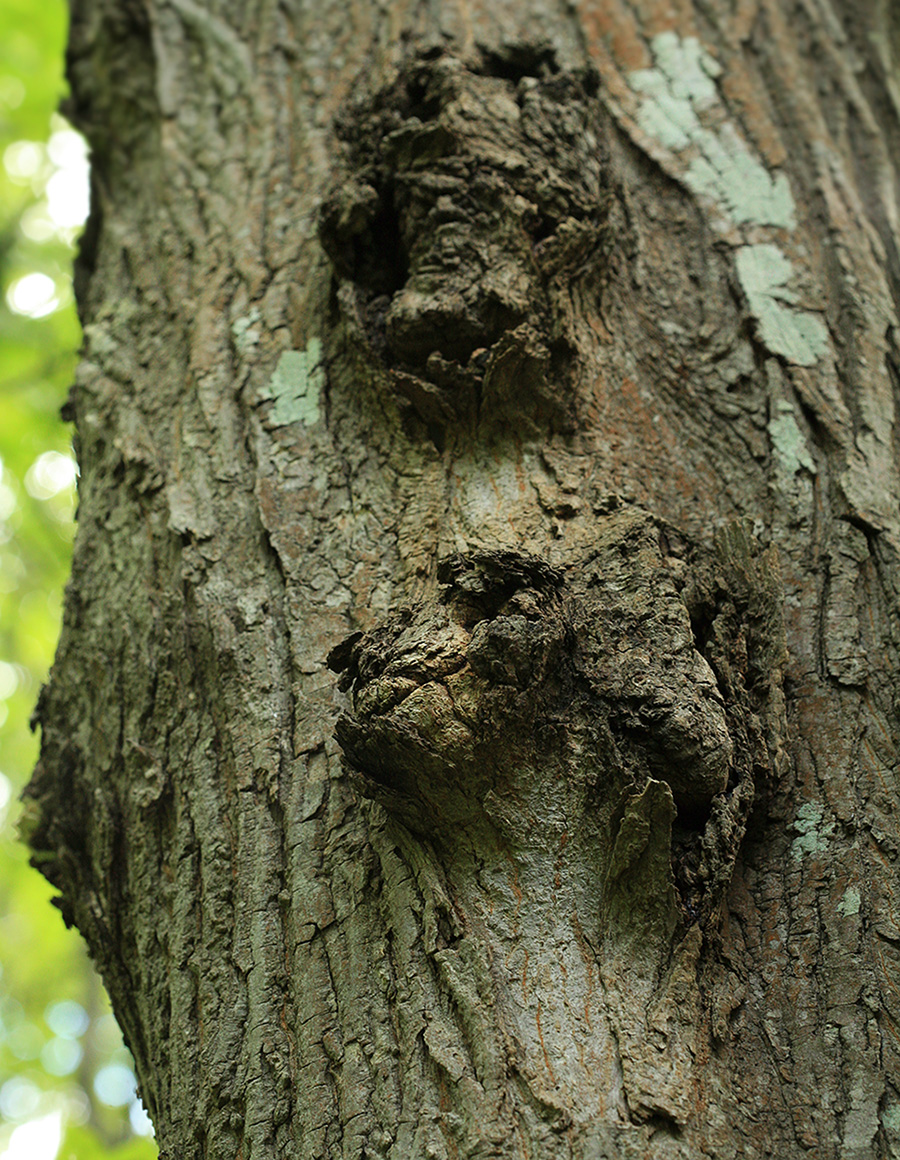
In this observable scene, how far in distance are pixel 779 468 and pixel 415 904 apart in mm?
995

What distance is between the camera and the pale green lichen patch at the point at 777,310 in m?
1.84

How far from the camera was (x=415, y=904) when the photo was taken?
1292 millimetres

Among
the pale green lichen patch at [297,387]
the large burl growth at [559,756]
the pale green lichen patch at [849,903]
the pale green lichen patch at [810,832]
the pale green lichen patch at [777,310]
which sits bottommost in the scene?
the pale green lichen patch at [849,903]

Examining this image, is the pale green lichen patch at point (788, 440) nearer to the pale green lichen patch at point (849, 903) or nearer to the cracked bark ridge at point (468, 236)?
the cracked bark ridge at point (468, 236)

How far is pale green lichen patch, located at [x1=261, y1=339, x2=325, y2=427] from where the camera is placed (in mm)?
1820

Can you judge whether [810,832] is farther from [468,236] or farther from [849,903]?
[468,236]

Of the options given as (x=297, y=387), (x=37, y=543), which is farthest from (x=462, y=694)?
(x=37, y=543)

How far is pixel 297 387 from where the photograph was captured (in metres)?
1.85

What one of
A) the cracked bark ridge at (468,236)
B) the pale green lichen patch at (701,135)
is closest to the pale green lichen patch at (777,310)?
the pale green lichen patch at (701,135)

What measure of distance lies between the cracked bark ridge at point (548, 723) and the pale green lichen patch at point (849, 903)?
164 millimetres

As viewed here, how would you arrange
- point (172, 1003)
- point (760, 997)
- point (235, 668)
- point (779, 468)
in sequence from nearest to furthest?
point (760, 997)
point (172, 1003)
point (235, 668)
point (779, 468)

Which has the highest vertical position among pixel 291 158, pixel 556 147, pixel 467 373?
pixel 291 158

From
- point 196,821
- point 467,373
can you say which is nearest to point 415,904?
point 196,821

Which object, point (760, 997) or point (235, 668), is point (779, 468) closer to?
point (760, 997)
